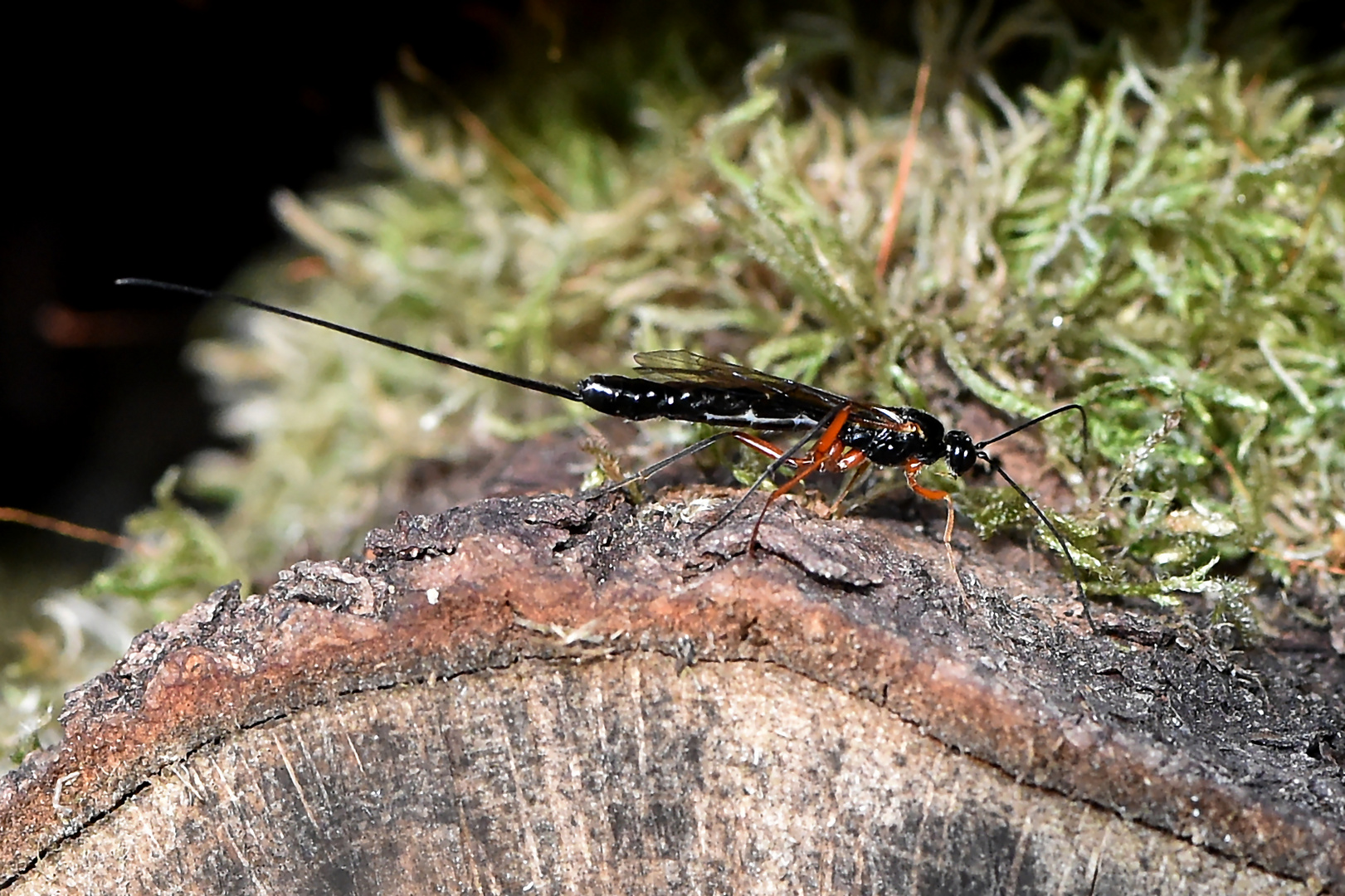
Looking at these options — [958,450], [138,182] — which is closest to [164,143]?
[138,182]

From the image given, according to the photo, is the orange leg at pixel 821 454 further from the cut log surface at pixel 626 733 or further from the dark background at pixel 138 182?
the dark background at pixel 138 182

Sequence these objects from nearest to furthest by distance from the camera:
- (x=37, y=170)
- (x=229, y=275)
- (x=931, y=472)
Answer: (x=931, y=472), (x=37, y=170), (x=229, y=275)

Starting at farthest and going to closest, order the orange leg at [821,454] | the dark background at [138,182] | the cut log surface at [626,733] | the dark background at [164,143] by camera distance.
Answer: the dark background at [138,182]
the dark background at [164,143]
the orange leg at [821,454]
the cut log surface at [626,733]

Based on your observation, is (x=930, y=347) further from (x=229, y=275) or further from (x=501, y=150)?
(x=229, y=275)

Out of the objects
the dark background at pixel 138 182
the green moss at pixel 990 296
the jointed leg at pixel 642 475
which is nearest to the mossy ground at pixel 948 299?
the green moss at pixel 990 296

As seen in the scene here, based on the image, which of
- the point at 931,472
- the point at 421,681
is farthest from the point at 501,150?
the point at 421,681

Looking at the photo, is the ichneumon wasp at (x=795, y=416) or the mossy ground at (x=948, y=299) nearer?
the ichneumon wasp at (x=795, y=416)

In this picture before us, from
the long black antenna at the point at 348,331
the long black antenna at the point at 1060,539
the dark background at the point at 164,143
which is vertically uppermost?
the dark background at the point at 164,143
